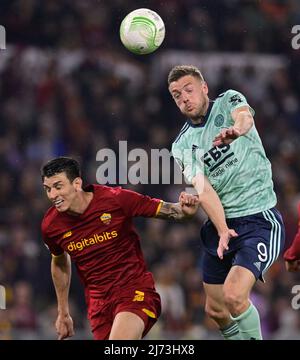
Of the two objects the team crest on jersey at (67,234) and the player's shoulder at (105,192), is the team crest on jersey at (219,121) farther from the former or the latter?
the team crest on jersey at (67,234)

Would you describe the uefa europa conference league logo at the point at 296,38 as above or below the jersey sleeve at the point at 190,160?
above

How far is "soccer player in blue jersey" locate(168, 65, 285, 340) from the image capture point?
Answer: 8.13 m

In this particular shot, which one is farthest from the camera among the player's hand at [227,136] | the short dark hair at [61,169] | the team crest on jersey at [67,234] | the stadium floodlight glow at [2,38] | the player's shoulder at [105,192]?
the stadium floodlight glow at [2,38]

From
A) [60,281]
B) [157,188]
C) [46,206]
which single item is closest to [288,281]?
[157,188]

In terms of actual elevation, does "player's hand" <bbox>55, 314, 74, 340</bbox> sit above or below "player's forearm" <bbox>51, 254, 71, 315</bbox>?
below

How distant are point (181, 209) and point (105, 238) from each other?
671 millimetres

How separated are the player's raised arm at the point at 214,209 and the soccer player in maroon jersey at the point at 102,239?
0.25m

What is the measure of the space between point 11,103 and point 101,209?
26.6 feet

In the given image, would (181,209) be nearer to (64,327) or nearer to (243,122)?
(243,122)

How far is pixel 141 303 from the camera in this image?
7.96 m

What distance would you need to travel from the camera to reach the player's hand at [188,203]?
7.83 meters

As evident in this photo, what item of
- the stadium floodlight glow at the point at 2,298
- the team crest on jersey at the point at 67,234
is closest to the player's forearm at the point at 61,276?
the team crest on jersey at the point at 67,234

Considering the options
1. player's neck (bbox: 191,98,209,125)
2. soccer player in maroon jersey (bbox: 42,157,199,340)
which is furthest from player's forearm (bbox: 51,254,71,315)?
player's neck (bbox: 191,98,209,125)

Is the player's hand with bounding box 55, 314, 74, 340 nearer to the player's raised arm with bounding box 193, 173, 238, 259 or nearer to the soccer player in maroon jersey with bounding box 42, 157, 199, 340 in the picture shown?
the soccer player in maroon jersey with bounding box 42, 157, 199, 340
